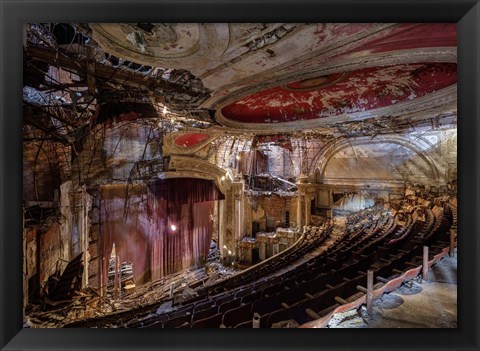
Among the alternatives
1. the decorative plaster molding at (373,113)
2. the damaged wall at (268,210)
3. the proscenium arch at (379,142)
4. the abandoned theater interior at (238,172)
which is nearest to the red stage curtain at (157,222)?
the abandoned theater interior at (238,172)

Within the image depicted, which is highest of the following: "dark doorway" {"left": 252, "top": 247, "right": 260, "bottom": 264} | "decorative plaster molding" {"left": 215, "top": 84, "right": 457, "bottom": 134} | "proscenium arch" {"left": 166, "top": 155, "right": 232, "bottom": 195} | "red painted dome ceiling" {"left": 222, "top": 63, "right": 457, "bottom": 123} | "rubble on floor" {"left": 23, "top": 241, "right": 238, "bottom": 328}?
"red painted dome ceiling" {"left": 222, "top": 63, "right": 457, "bottom": 123}

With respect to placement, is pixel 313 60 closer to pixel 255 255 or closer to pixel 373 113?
pixel 373 113

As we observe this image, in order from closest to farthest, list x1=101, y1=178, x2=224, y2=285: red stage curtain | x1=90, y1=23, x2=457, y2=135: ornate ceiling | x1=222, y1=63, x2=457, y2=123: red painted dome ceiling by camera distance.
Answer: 1. x1=90, y1=23, x2=457, y2=135: ornate ceiling
2. x1=222, y1=63, x2=457, y2=123: red painted dome ceiling
3. x1=101, y1=178, x2=224, y2=285: red stage curtain

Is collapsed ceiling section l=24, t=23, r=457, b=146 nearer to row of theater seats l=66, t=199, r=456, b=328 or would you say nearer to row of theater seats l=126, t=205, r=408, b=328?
row of theater seats l=66, t=199, r=456, b=328

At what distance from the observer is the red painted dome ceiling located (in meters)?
1.77

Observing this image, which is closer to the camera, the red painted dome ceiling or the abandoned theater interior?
the abandoned theater interior

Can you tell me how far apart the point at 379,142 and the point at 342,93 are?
0.51 m

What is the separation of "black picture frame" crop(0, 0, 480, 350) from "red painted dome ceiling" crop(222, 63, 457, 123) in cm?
22

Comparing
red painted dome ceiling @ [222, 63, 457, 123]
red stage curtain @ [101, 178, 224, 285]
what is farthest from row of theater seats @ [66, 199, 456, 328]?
Result: red painted dome ceiling @ [222, 63, 457, 123]

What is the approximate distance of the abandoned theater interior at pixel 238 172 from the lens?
1667 millimetres

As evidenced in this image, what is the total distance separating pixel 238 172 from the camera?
2.09 metres
